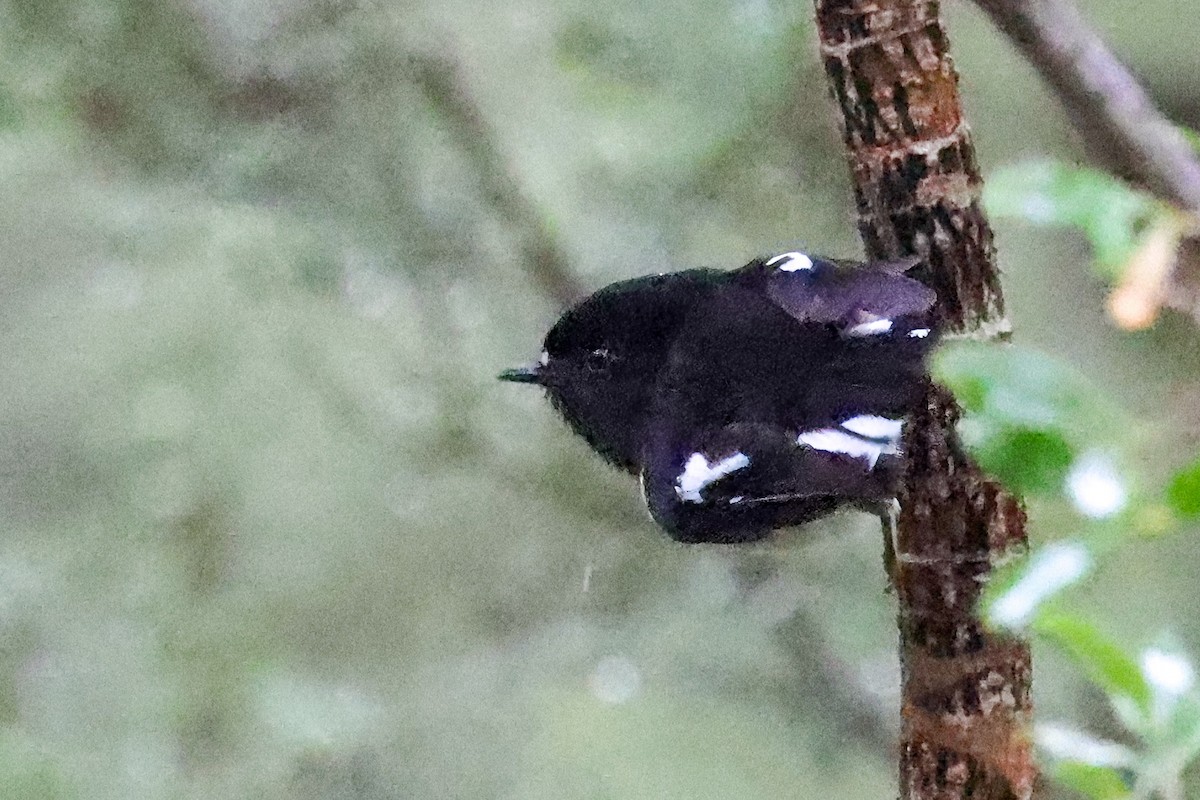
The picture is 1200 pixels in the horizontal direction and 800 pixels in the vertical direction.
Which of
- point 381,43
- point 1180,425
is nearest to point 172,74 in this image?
point 381,43

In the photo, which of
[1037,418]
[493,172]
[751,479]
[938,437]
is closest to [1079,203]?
[1037,418]

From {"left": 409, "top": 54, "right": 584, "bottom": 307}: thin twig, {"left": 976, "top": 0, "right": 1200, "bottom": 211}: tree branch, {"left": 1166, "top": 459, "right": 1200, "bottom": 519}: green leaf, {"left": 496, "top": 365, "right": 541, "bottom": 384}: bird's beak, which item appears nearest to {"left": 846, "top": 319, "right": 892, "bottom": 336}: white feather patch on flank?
{"left": 976, "top": 0, "right": 1200, "bottom": 211}: tree branch

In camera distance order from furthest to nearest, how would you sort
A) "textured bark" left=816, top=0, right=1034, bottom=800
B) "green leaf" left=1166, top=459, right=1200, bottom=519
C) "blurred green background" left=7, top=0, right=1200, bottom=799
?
"blurred green background" left=7, top=0, right=1200, bottom=799
"textured bark" left=816, top=0, right=1034, bottom=800
"green leaf" left=1166, top=459, right=1200, bottom=519

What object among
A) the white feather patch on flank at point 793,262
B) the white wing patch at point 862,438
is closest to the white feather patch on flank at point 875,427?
the white wing patch at point 862,438

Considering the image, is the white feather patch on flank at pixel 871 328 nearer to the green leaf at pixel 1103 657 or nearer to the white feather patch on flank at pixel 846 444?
the white feather patch on flank at pixel 846 444

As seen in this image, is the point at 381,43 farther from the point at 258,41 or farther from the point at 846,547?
the point at 846,547

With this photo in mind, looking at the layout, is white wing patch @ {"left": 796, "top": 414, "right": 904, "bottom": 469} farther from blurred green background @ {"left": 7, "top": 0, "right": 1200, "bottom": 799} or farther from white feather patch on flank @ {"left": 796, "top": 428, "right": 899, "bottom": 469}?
blurred green background @ {"left": 7, "top": 0, "right": 1200, "bottom": 799}
